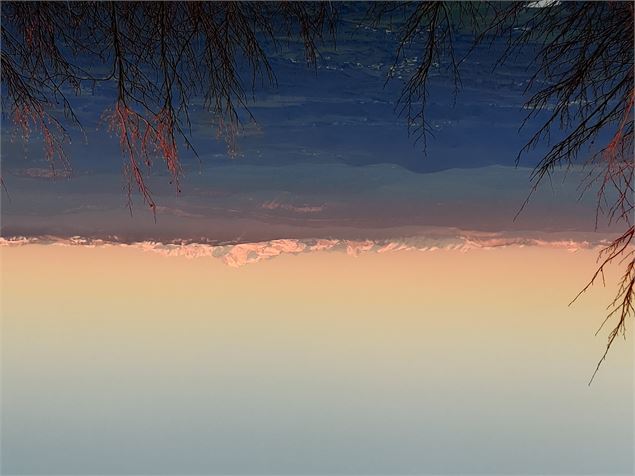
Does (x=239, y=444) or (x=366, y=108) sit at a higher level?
(x=366, y=108)

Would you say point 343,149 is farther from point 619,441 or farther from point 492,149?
point 619,441

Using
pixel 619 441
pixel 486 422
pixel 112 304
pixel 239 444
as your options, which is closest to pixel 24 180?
pixel 112 304

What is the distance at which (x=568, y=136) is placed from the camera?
2.54 metres

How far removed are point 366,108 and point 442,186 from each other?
366 millimetres

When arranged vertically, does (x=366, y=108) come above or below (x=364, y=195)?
above

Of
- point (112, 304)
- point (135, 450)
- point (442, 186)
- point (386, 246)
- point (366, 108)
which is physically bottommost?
Answer: point (135, 450)

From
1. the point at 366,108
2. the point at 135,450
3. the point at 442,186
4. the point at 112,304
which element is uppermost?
the point at 366,108

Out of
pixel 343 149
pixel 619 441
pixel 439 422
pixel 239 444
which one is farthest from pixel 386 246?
pixel 619 441

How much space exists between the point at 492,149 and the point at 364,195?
457 mm

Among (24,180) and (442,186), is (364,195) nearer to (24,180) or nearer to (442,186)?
(442,186)

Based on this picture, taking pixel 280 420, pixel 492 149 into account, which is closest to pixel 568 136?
pixel 492 149

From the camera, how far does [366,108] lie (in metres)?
2.56

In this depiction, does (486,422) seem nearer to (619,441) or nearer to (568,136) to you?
(619,441)

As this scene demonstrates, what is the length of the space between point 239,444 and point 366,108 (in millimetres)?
1225
